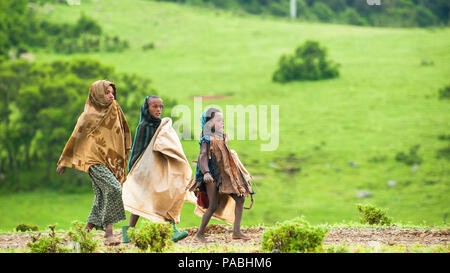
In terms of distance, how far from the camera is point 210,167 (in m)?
7.75

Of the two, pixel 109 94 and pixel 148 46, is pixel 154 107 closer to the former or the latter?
Answer: pixel 109 94

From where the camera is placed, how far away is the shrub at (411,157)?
2861cm

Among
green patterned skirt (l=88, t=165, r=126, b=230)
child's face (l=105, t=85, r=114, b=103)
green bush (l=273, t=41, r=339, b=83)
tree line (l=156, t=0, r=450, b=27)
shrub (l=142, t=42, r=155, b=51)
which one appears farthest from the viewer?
tree line (l=156, t=0, r=450, b=27)

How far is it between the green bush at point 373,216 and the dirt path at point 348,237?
2.66 ft

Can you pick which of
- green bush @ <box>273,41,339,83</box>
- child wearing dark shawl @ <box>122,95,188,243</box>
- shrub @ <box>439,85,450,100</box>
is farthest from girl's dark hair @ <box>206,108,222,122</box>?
green bush @ <box>273,41,339,83</box>

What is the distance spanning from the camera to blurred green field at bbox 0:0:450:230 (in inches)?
1014

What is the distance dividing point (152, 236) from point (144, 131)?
1.54 metres

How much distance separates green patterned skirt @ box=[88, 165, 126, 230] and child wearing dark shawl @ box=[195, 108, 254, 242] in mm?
1004

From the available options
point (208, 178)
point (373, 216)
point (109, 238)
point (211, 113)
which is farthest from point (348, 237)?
point (109, 238)

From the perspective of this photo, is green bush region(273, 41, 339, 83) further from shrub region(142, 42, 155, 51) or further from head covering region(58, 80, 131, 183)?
head covering region(58, 80, 131, 183)

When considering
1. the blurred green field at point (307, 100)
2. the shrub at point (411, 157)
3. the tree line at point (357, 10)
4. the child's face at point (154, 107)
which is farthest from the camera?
the tree line at point (357, 10)

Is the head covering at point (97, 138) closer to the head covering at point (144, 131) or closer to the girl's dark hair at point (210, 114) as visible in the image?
the head covering at point (144, 131)

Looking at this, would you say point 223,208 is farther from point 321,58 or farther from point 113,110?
point 321,58

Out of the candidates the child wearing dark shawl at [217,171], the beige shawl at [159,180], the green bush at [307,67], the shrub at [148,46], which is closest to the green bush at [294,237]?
the child wearing dark shawl at [217,171]
